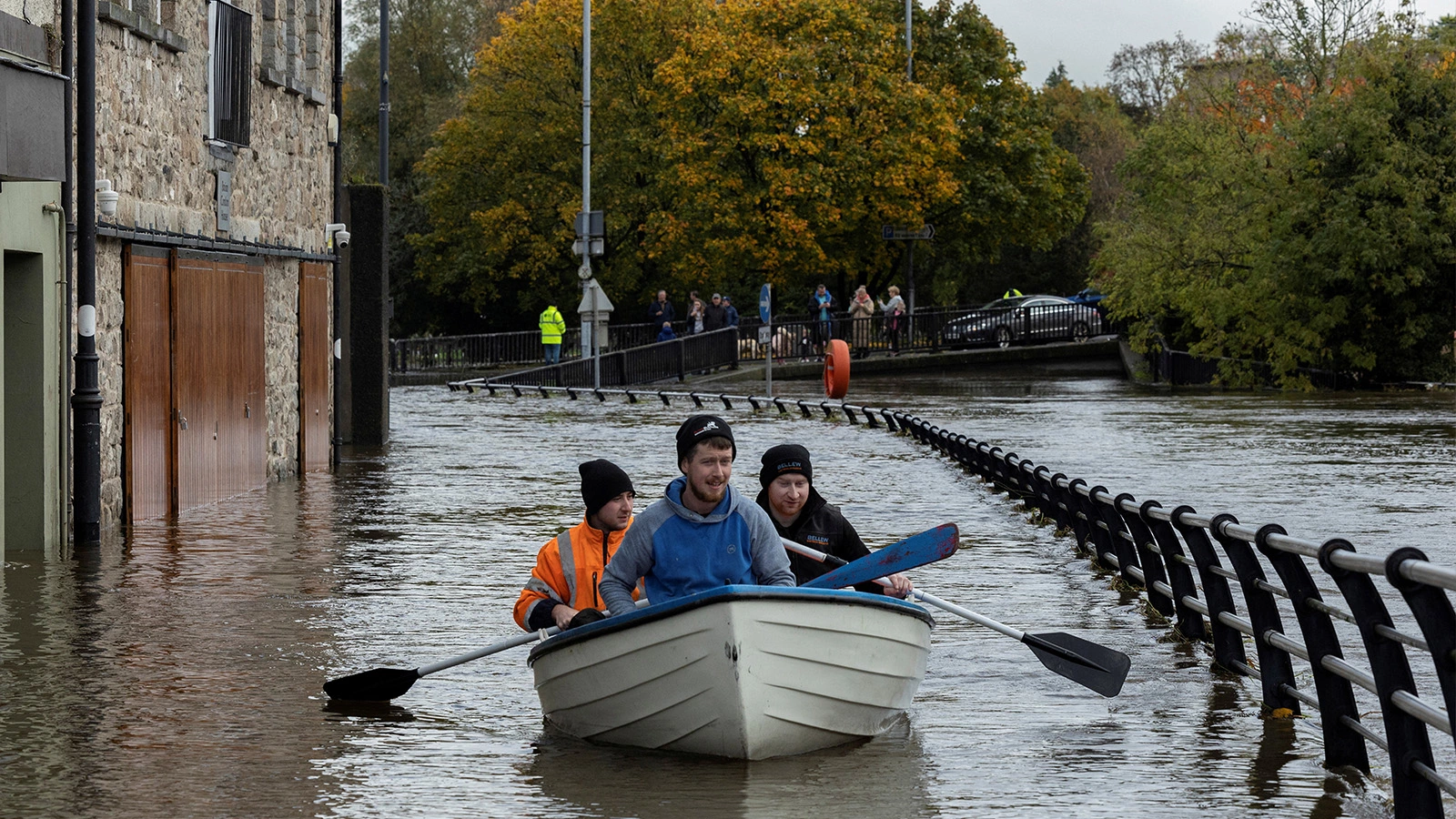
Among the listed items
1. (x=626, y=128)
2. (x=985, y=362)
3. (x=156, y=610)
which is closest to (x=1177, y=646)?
(x=156, y=610)

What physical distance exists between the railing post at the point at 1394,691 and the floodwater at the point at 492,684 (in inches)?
14.0

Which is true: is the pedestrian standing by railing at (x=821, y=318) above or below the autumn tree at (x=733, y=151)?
below

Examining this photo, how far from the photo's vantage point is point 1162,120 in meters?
63.4

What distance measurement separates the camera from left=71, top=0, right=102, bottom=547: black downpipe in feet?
48.7

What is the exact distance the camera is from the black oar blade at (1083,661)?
30.3ft

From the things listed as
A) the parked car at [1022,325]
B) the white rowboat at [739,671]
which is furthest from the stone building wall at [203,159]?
the parked car at [1022,325]

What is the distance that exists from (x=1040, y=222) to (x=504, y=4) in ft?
68.2

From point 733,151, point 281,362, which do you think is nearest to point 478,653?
point 281,362

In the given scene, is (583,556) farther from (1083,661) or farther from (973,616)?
(1083,661)

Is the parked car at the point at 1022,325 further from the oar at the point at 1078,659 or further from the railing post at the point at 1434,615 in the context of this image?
the railing post at the point at 1434,615

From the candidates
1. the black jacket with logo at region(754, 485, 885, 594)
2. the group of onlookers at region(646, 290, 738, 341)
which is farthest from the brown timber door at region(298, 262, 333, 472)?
the group of onlookers at region(646, 290, 738, 341)

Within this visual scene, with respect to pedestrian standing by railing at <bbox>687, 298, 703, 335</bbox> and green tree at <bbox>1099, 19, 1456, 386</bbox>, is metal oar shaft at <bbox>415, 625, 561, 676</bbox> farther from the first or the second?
pedestrian standing by railing at <bbox>687, 298, 703, 335</bbox>

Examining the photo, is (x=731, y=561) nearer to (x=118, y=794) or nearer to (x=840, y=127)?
(x=118, y=794)

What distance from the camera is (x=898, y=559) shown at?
8320 millimetres
